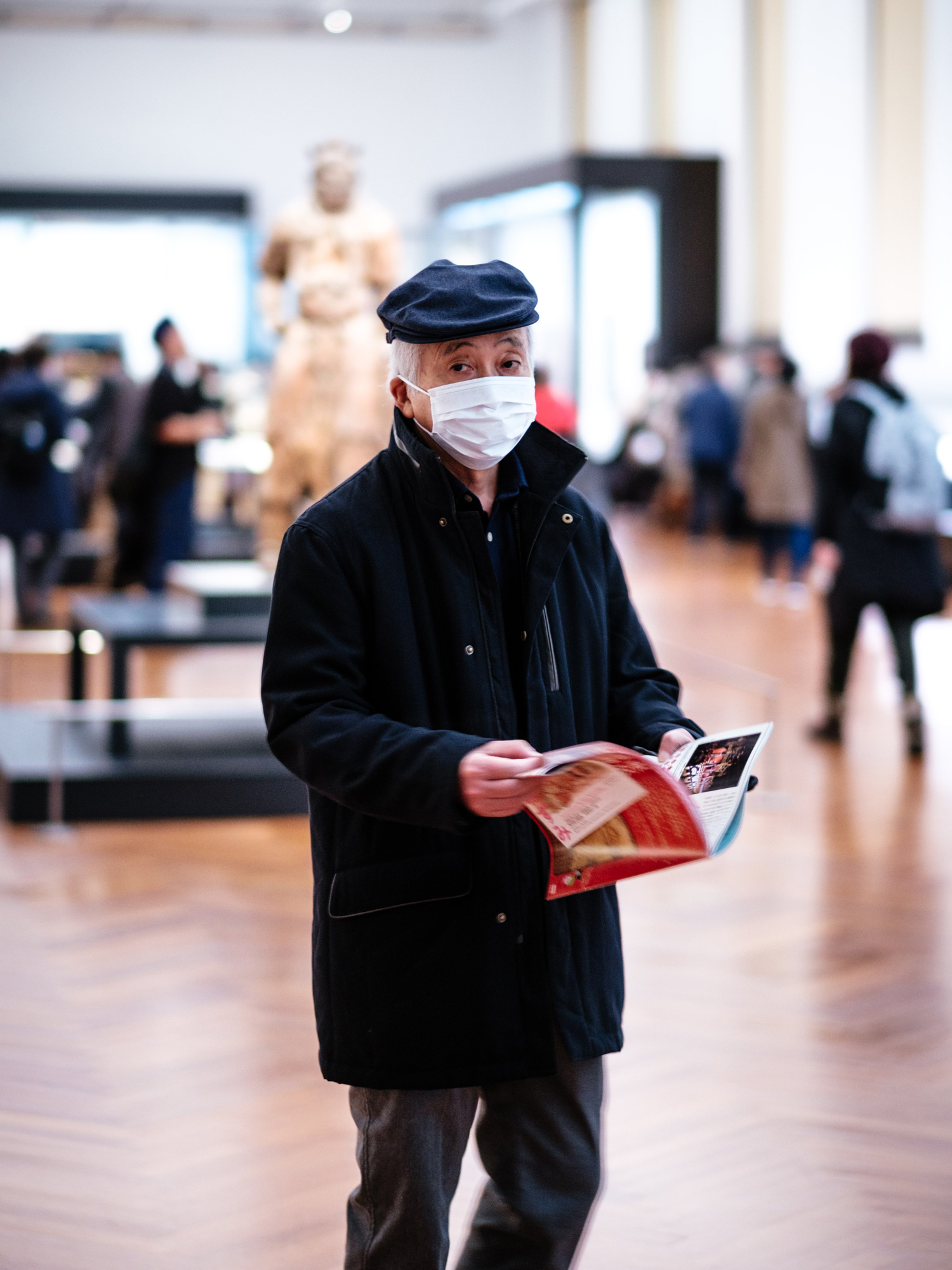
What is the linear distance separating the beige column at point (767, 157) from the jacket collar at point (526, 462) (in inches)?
747

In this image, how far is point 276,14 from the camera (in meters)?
23.5

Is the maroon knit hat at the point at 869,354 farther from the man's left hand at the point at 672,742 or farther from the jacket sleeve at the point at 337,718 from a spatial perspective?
the jacket sleeve at the point at 337,718

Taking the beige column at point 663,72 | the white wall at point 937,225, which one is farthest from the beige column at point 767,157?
the white wall at point 937,225

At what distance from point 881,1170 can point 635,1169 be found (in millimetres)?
504

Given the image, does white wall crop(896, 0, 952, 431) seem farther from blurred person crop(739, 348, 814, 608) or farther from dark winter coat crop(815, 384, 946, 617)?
dark winter coat crop(815, 384, 946, 617)

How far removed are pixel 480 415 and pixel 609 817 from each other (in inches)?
21.1

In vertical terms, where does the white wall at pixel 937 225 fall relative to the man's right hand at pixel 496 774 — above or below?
above

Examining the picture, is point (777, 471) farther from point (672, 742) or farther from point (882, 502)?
point (672, 742)

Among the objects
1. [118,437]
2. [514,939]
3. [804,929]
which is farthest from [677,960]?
[118,437]

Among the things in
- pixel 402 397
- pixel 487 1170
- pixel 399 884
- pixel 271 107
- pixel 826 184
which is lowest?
pixel 487 1170

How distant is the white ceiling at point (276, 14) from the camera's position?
23.0 m

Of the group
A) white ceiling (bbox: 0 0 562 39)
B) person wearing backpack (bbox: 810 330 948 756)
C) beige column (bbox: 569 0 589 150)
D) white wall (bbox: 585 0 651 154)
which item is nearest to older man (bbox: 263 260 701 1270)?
person wearing backpack (bbox: 810 330 948 756)

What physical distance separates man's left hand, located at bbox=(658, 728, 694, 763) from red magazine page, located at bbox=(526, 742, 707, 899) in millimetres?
166

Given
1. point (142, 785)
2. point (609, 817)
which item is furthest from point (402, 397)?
point (142, 785)
